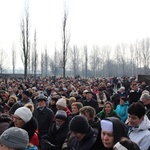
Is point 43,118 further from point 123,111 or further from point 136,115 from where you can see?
point 136,115

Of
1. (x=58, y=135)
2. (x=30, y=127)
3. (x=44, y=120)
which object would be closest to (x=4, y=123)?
(x=30, y=127)

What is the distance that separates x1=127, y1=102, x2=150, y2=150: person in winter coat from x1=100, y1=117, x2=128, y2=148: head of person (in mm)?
697

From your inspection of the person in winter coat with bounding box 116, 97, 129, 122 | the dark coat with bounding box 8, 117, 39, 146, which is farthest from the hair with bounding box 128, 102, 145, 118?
the person in winter coat with bounding box 116, 97, 129, 122

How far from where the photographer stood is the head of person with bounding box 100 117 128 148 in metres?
3.40

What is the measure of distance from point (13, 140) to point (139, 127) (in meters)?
1.91

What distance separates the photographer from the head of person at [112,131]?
340cm

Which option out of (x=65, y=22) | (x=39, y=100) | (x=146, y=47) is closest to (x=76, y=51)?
(x=146, y=47)

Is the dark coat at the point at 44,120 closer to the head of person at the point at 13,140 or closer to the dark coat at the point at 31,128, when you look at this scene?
the dark coat at the point at 31,128

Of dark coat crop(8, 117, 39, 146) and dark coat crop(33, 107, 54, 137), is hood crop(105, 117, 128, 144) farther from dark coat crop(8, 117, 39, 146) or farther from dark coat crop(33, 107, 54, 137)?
dark coat crop(33, 107, 54, 137)

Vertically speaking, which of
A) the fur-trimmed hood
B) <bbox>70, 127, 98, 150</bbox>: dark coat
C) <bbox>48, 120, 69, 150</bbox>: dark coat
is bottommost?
<bbox>48, 120, 69, 150</bbox>: dark coat

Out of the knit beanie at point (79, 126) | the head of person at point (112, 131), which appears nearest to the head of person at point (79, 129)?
the knit beanie at point (79, 126)

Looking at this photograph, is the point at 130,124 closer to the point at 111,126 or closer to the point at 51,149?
the point at 111,126

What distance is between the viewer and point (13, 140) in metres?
3.10

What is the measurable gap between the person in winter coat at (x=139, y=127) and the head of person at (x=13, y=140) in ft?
5.35
